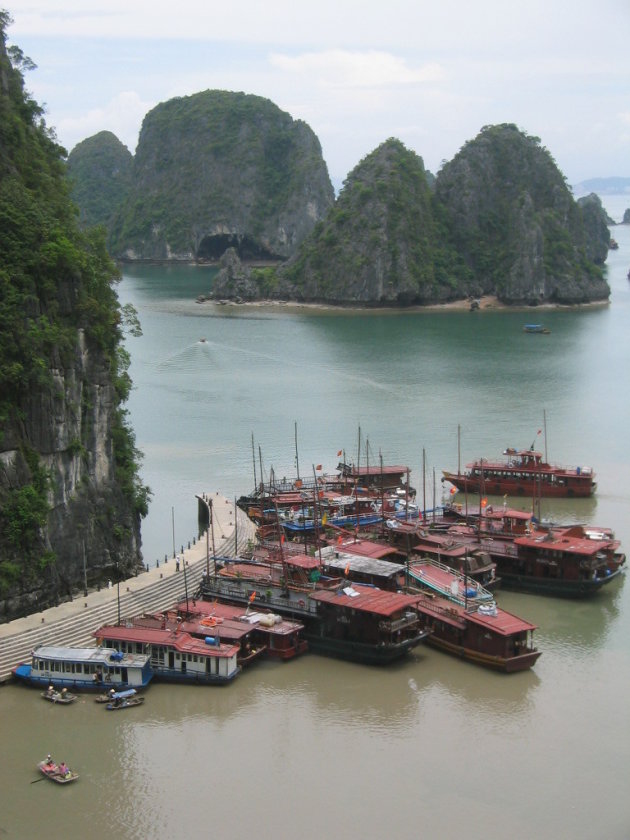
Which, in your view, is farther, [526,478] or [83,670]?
[526,478]

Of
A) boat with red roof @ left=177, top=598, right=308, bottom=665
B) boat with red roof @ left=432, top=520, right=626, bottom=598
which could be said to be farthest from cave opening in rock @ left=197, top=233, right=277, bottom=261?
boat with red roof @ left=177, top=598, right=308, bottom=665

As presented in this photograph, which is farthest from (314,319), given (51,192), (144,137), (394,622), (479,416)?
(144,137)

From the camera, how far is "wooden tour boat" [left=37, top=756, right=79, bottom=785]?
23156 mm

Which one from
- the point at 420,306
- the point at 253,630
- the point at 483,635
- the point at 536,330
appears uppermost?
the point at 420,306

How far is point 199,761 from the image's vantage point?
2416 cm

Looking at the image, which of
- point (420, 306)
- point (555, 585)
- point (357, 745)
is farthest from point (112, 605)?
point (420, 306)

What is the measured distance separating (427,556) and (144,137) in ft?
553

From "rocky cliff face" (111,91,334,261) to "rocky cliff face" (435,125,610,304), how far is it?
43.9 metres

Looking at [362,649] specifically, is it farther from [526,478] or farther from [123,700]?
[526,478]

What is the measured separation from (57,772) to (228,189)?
533 ft

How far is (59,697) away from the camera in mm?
26422

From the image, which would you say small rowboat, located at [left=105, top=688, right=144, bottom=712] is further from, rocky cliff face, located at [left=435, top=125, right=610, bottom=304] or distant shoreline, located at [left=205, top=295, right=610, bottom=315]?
rocky cliff face, located at [left=435, top=125, right=610, bottom=304]

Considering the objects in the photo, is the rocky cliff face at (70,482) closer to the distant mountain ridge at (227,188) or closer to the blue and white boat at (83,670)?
the blue and white boat at (83,670)

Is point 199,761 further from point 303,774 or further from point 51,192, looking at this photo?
point 51,192
